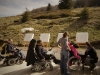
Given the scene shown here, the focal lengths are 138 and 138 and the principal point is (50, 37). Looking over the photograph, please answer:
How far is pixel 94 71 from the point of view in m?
5.62

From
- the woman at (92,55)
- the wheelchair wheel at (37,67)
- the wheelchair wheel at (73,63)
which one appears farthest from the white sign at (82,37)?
the wheelchair wheel at (37,67)

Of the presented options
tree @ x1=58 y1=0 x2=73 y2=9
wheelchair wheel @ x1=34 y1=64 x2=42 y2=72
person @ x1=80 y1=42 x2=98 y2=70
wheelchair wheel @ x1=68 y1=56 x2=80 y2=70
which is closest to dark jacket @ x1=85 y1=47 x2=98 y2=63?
person @ x1=80 y1=42 x2=98 y2=70

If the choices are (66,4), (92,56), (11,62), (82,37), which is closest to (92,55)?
(92,56)

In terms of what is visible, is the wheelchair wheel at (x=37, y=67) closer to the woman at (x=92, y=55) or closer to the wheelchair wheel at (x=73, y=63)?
the wheelchair wheel at (x=73, y=63)

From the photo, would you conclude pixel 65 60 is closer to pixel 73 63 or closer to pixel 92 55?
pixel 73 63

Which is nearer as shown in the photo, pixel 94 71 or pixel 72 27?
pixel 94 71

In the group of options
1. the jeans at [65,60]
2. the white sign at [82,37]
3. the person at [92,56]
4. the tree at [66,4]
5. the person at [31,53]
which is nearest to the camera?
the jeans at [65,60]

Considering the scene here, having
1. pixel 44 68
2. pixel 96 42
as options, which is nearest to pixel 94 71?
pixel 44 68

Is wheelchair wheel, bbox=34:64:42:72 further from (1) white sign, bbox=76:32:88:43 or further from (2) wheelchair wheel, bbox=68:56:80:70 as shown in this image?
(1) white sign, bbox=76:32:88:43

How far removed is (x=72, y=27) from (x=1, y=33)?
968 centimetres

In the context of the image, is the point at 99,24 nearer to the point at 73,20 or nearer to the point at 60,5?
the point at 73,20

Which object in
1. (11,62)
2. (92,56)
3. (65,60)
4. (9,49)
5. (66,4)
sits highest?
(66,4)

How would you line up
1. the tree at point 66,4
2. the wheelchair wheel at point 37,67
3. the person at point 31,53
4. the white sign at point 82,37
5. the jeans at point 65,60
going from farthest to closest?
the tree at point 66,4, the white sign at point 82,37, the wheelchair wheel at point 37,67, the person at point 31,53, the jeans at point 65,60

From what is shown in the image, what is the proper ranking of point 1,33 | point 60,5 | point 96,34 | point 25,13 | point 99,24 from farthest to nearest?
point 60,5 < point 25,13 < point 1,33 < point 99,24 < point 96,34
